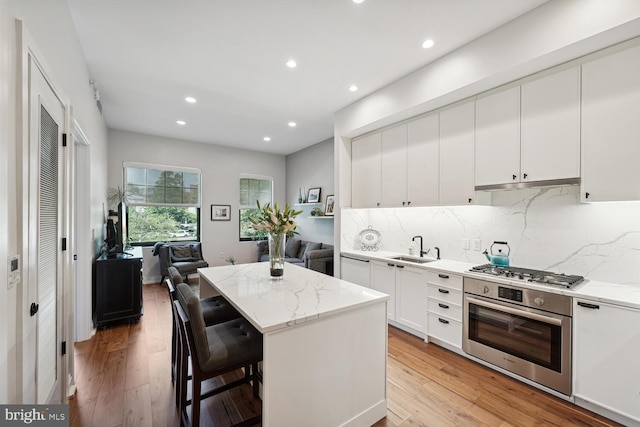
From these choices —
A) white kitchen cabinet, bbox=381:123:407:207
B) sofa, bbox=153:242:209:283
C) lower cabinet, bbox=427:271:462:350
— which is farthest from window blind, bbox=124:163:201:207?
lower cabinet, bbox=427:271:462:350

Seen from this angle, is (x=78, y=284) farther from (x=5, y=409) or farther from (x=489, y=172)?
(x=489, y=172)

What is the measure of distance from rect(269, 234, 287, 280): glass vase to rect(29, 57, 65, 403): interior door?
139 centimetres

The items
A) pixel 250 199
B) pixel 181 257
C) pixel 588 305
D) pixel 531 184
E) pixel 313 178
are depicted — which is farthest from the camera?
pixel 250 199

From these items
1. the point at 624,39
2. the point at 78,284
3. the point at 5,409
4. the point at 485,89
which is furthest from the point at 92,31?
the point at 624,39

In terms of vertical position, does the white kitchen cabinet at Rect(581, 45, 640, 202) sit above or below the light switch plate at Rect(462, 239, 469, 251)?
above

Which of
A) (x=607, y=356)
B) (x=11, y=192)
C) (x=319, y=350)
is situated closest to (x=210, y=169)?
(x=11, y=192)

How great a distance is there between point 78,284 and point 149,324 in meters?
0.96

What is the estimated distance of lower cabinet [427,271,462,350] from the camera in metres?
2.74

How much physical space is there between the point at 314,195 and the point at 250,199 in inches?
70.4

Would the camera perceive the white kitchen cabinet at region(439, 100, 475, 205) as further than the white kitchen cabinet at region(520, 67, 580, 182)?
Yes

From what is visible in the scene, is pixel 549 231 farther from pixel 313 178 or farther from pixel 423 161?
pixel 313 178

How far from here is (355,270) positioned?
3.91 m

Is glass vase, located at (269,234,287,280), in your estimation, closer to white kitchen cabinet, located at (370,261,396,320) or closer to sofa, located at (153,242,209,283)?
white kitchen cabinet, located at (370,261,396,320)

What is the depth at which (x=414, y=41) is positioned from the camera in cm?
255
